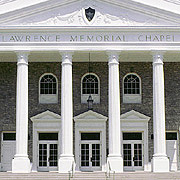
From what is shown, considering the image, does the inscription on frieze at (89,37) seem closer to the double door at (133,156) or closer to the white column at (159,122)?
the white column at (159,122)

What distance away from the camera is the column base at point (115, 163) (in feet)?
94.3

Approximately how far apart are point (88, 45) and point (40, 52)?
2988 mm

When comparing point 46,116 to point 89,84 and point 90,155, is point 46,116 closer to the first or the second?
point 89,84

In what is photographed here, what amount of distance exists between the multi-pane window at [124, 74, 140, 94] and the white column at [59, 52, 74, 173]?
5.71 m

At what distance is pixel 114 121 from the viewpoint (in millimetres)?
29438

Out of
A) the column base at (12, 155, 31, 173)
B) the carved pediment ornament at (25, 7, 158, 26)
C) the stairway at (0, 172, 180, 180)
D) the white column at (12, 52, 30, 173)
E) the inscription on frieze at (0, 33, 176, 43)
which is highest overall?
the carved pediment ornament at (25, 7, 158, 26)

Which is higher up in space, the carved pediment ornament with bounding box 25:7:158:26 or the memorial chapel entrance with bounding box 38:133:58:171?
the carved pediment ornament with bounding box 25:7:158:26

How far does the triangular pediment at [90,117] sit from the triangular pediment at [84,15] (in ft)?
21.2

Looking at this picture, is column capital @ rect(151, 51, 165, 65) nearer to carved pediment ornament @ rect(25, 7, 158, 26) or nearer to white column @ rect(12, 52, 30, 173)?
carved pediment ornament @ rect(25, 7, 158, 26)

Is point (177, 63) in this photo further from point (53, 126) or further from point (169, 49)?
point (53, 126)

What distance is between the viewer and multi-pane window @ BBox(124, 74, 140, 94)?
34188 mm

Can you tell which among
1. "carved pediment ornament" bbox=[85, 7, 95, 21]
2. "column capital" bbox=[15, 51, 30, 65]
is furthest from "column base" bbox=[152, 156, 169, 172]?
"column capital" bbox=[15, 51, 30, 65]

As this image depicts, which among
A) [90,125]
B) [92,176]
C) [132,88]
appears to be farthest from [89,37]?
[92,176]

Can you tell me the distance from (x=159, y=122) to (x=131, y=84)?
534cm
